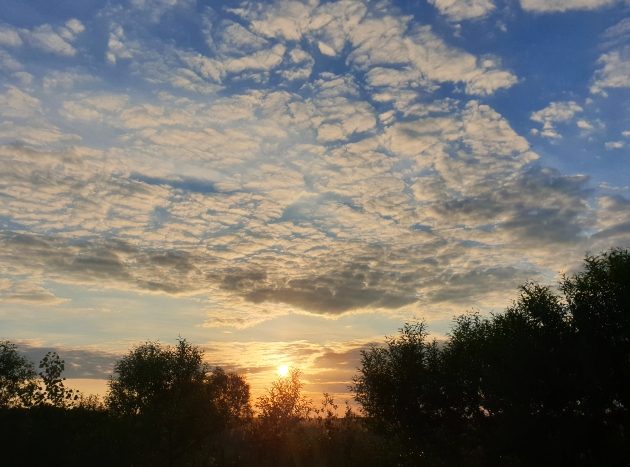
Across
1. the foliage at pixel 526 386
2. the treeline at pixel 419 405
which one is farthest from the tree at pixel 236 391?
the foliage at pixel 526 386

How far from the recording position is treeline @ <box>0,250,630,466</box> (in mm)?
39875

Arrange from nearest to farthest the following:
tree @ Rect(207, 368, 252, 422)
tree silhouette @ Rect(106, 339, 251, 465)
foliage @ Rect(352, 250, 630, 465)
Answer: foliage @ Rect(352, 250, 630, 465) → tree silhouette @ Rect(106, 339, 251, 465) → tree @ Rect(207, 368, 252, 422)

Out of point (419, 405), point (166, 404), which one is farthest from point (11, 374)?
point (419, 405)

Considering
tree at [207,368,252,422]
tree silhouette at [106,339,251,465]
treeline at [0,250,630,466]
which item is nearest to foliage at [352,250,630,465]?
treeline at [0,250,630,466]

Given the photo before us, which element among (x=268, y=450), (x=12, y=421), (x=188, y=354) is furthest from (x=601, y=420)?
(x=12, y=421)

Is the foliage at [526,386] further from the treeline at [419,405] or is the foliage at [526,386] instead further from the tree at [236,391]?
the tree at [236,391]

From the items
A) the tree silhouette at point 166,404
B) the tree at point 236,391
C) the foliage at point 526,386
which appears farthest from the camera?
the tree at point 236,391

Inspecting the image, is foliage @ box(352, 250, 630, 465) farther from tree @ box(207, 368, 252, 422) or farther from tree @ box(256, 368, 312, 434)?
tree @ box(207, 368, 252, 422)

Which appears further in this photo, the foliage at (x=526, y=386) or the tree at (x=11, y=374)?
the tree at (x=11, y=374)

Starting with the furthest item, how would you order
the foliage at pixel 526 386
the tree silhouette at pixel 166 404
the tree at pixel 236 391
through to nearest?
1. the tree at pixel 236 391
2. the tree silhouette at pixel 166 404
3. the foliage at pixel 526 386

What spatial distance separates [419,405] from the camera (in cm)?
5294

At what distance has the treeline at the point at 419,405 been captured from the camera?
3988 centimetres

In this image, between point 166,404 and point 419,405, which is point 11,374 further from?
point 419,405

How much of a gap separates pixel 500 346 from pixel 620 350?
34.7 ft
